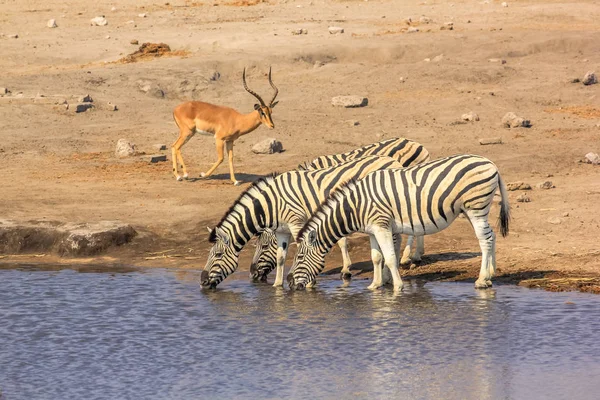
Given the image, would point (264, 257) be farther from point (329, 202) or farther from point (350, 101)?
point (350, 101)

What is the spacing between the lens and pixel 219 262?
47.9 feet

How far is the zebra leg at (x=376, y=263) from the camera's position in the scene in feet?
45.9

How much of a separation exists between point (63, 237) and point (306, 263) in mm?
4396

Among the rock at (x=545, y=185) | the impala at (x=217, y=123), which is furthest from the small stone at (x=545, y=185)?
the impala at (x=217, y=123)

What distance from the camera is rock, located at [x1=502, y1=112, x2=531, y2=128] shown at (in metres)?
25.2

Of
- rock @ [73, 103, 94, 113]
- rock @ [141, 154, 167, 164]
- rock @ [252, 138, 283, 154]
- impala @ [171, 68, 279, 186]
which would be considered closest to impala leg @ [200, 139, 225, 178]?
impala @ [171, 68, 279, 186]

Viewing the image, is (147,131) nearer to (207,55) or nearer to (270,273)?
(207,55)

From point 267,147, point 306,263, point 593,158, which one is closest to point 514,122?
point 593,158

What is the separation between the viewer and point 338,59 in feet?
102

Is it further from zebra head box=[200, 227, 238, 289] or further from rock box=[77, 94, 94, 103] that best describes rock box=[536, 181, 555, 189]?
rock box=[77, 94, 94, 103]

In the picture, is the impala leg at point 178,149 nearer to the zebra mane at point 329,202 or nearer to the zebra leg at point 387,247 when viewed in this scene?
the zebra mane at point 329,202

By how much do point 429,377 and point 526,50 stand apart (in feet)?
73.3

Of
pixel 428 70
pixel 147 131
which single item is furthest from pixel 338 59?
pixel 147 131

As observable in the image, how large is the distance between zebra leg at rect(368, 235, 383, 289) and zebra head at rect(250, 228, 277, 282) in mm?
1511
